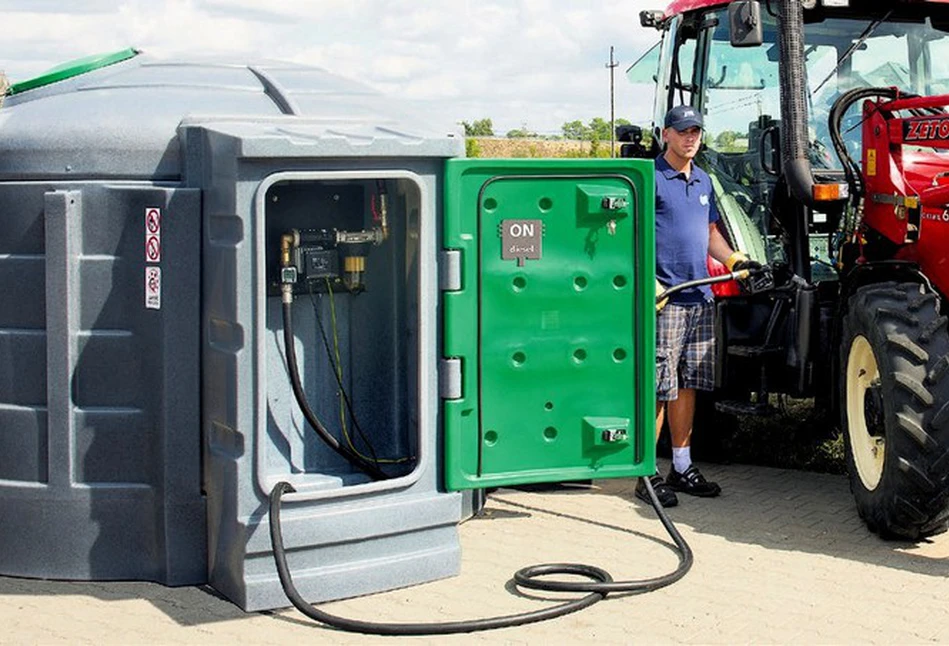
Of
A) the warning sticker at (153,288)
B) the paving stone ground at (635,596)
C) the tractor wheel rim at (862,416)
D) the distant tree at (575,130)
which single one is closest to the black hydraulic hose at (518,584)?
the paving stone ground at (635,596)

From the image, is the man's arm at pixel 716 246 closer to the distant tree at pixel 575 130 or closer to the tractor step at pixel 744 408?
the tractor step at pixel 744 408

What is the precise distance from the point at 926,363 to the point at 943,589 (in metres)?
0.97

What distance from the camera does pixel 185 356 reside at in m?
5.94

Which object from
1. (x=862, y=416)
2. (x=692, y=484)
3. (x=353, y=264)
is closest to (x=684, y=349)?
(x=692, y=484)

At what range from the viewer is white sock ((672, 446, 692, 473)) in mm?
7594

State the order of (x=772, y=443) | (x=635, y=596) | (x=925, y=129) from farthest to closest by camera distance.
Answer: (x=772, y=443), (x=925, y=129), (x=635, y=596)

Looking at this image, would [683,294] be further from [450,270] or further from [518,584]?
[518,584]

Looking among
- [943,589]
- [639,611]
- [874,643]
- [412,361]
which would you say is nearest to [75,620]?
[412,361]

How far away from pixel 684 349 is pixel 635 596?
6.59ft

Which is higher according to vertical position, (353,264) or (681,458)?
(353,264)

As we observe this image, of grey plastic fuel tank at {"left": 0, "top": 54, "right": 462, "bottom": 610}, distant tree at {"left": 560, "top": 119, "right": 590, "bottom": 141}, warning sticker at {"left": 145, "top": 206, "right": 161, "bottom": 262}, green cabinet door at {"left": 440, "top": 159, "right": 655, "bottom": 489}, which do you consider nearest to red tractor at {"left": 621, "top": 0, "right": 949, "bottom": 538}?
green cabinet door at {"left": 440, "top": 159, "right": 655, "bottom": 489}

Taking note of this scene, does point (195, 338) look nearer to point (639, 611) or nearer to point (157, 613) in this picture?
point (157, 613)

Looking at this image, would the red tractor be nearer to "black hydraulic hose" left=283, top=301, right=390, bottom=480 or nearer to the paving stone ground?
the paving stone ground

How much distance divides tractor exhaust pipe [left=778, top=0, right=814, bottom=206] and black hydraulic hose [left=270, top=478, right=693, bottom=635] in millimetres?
2244
